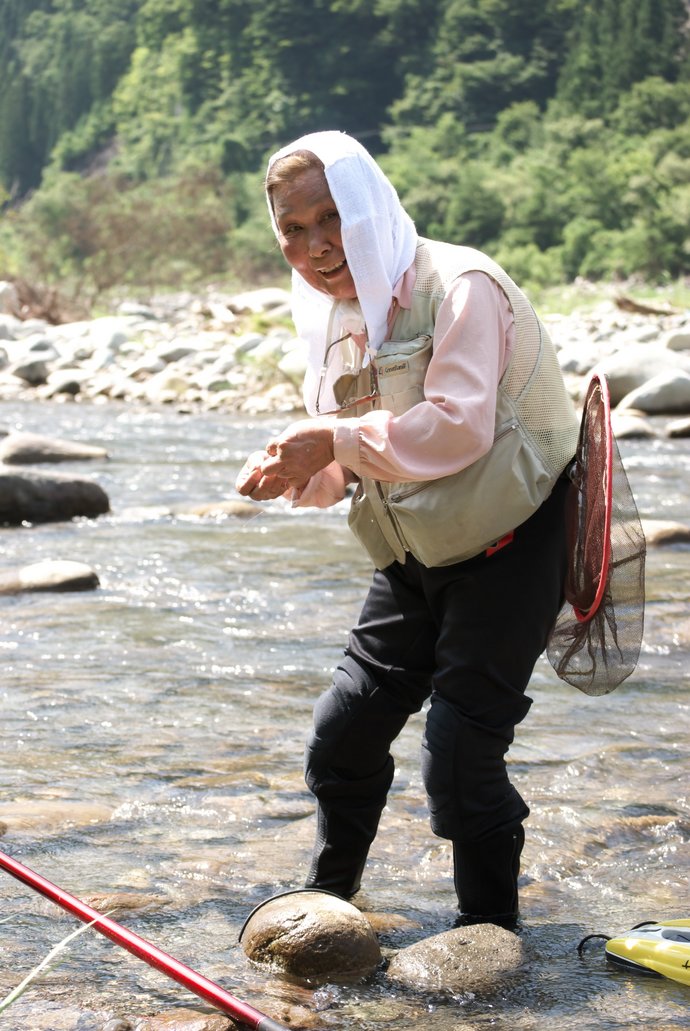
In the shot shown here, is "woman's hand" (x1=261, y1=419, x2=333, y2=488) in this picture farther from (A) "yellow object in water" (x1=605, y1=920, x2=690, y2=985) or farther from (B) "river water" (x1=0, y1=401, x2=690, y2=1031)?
(A) "yellow object in water" (x1=605, y1=920, x2=690, y2=985)

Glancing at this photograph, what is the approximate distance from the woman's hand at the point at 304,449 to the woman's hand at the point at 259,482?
48mm

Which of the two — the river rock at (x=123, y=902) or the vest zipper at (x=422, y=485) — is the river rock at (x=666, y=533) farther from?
the vest zipper at (x=422, y=485)

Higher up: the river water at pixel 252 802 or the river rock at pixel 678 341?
the river water at pixel 252 802

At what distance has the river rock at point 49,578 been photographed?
6531 mm

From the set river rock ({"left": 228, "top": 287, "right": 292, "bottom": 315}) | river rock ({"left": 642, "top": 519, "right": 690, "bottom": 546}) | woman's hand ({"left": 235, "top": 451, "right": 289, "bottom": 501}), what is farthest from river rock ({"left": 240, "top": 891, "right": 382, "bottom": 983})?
river rock ({"left": 228, "top": 287, "right": 292, "bottom": 315})

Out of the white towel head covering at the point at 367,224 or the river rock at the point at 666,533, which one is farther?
the river rock at the point at 666,533

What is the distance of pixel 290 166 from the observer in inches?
103

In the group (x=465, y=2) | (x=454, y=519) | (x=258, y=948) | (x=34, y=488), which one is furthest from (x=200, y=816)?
(x=465, y=2)

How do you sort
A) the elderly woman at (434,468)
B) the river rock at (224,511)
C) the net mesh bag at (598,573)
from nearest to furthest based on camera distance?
Answer: the elderly woman at (434,468) → the net mesh bag at (598,573) → the river rock at (224,511)

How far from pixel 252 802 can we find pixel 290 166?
1.71 meters

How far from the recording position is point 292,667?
5.24 m

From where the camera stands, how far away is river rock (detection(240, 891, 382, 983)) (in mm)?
2686

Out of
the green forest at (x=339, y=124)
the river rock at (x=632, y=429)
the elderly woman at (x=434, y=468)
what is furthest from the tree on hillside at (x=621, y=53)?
the elderly woman at (x=434, y=468)

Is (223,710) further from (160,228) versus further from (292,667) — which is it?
(160,228)
